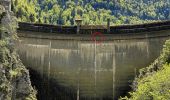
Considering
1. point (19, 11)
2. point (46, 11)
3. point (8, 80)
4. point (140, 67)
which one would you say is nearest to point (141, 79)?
point (140, 67)

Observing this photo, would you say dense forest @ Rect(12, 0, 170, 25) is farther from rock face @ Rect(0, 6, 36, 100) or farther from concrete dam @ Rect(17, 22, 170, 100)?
rock face @ Rect(0, 6, 36, 100)

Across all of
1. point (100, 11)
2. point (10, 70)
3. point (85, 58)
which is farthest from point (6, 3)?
point (100, 11)

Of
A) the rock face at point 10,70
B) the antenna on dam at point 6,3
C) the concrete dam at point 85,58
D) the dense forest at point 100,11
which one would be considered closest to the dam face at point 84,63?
the concrete dam at point 85,58

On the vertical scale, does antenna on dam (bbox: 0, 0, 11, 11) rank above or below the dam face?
above

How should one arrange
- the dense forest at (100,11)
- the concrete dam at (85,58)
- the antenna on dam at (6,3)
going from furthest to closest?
the dense forest at (100,11) → the concrete dam at (85,58) → the antenna on dam at (6,3)

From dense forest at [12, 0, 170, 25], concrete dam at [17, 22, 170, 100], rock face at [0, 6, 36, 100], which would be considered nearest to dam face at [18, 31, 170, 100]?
concrete dam at [17, 22, 170, 100]

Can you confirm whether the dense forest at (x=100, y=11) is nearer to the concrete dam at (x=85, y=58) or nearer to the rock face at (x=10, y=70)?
the concrete dam at (x=85, y=58)

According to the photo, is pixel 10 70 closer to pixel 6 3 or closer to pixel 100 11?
pixel 6 3

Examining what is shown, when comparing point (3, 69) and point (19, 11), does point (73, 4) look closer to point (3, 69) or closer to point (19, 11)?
point (19, 11)
